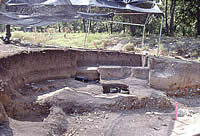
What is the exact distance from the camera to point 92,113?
6.83 meters

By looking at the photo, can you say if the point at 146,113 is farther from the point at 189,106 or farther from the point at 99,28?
the point at 99,28

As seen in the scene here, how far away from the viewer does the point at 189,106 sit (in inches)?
335

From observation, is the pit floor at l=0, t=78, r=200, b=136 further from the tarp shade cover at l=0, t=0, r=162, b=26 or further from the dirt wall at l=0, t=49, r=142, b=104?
the tarp shade cover at l=0, t=0, r=162, b=26

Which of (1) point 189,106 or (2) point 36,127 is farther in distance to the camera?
(1) point 189,106

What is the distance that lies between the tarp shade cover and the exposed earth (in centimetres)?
240

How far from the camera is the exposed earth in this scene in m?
5.51

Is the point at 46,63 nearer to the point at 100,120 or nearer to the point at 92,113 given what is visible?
the point at 92,113

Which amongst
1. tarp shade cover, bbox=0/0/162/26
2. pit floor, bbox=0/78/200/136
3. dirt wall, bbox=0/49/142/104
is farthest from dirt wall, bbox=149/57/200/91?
tarp shade cover, bbox=0/0/162/26

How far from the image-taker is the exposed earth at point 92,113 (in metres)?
5.51

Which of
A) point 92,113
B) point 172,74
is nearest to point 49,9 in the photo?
point 92,113

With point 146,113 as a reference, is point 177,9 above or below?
above

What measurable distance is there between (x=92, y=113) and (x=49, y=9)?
7.40 m

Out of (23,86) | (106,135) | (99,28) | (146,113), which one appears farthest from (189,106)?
(99,28)

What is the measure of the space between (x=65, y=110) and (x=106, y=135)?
Result: 5.70 ft
